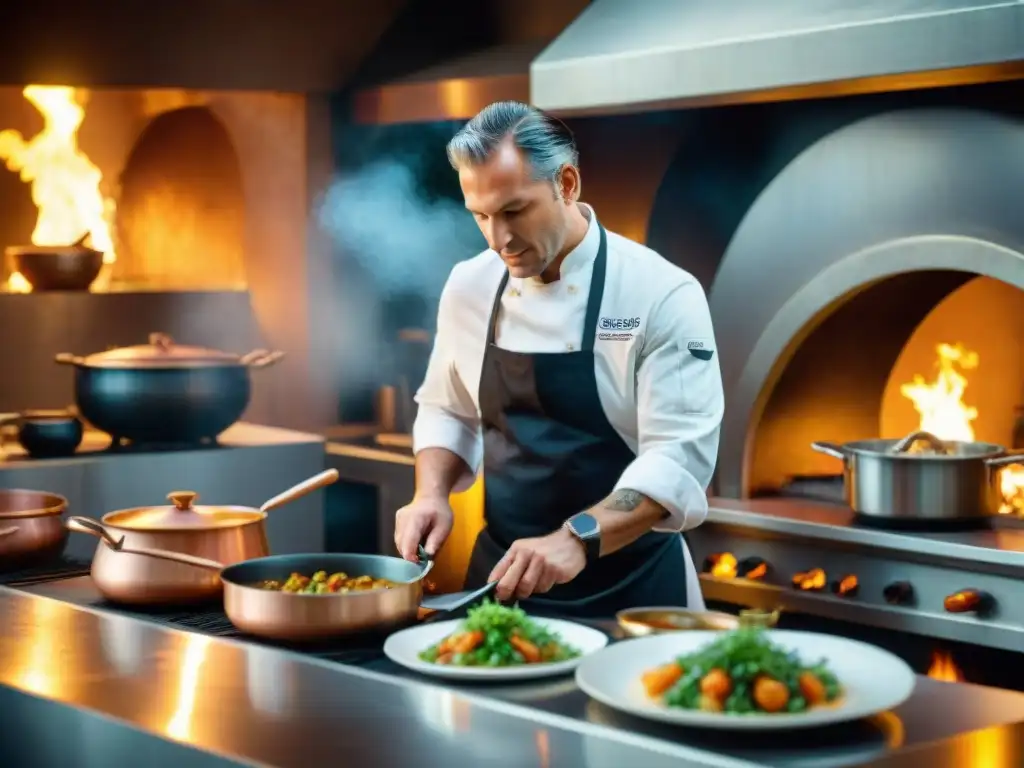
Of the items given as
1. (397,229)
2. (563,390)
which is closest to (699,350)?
(563,390)

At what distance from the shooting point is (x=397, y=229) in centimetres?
523

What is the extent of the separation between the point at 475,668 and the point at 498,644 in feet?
0.24

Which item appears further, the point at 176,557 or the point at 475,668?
the point at 176,557

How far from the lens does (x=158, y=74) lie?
15.7 ft

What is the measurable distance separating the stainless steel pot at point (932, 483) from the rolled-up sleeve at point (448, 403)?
36.9 inches

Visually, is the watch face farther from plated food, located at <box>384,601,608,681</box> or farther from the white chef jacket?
plated food, located at <box>384,601,608,681</box>

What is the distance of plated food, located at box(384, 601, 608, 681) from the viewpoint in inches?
79.1

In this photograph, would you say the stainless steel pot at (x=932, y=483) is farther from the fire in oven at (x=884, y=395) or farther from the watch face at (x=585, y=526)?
the watch face at (x=585, y=526)

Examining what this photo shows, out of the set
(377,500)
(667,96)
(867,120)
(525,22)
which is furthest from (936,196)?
(377,500)

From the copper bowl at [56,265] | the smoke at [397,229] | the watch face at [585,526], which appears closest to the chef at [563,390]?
the watch face at [585,526]

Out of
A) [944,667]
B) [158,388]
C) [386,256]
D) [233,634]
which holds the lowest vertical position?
[944,667]

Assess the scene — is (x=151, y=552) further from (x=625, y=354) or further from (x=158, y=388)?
(x=158, y=388)

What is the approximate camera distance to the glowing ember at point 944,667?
11.6 ft

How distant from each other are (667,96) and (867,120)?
1.67 feet
